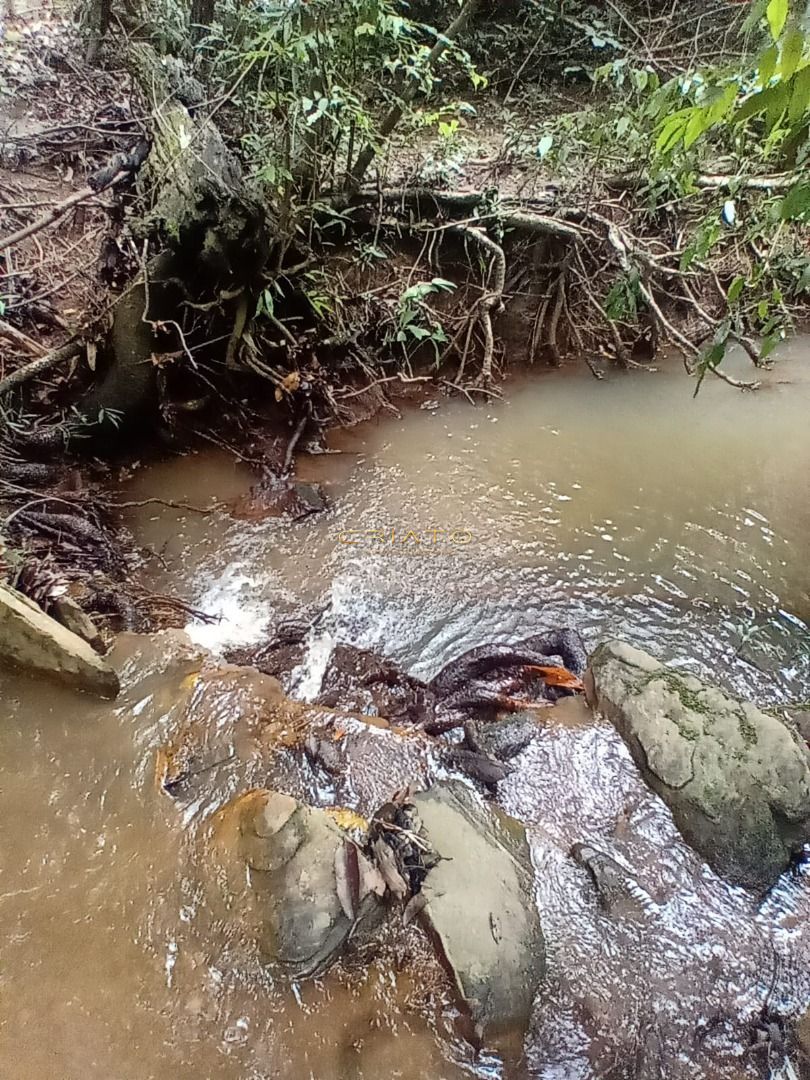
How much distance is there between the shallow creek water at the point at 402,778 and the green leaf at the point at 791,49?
2576mm

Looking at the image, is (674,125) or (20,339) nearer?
(674,125)

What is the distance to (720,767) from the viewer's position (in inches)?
111

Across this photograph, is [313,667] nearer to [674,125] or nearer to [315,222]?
[674,125]

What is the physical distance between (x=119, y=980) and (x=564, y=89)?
8.40m

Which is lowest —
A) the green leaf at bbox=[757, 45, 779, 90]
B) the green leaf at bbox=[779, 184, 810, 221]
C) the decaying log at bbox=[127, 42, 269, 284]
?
the decaying log at bbox=[127, 42, 269, 284]

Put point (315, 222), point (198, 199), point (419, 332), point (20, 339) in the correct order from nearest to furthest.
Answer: point (198, 199) < point (20, 339) < point (315, 222) < point (419, 332)

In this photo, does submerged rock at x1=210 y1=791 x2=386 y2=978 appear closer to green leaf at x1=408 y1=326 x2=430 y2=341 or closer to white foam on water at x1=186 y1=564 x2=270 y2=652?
white foam on water at x1=186 y1=564 x2=270 y2=652

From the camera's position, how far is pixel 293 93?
4.63 metres

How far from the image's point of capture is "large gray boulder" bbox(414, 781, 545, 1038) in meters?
2.21

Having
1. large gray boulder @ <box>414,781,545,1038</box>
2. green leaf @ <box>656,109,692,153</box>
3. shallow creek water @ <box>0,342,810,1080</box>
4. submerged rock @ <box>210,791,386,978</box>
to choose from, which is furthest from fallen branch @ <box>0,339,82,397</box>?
green leaf @ <box>656,109,692,153</box>

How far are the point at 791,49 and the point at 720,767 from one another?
245 centimetres

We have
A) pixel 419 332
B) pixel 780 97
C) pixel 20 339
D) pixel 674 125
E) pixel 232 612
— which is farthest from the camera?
pixel 419 332

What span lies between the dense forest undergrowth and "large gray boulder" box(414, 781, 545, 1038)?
204cm

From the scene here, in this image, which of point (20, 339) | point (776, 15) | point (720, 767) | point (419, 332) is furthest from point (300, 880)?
point (419, 332)
